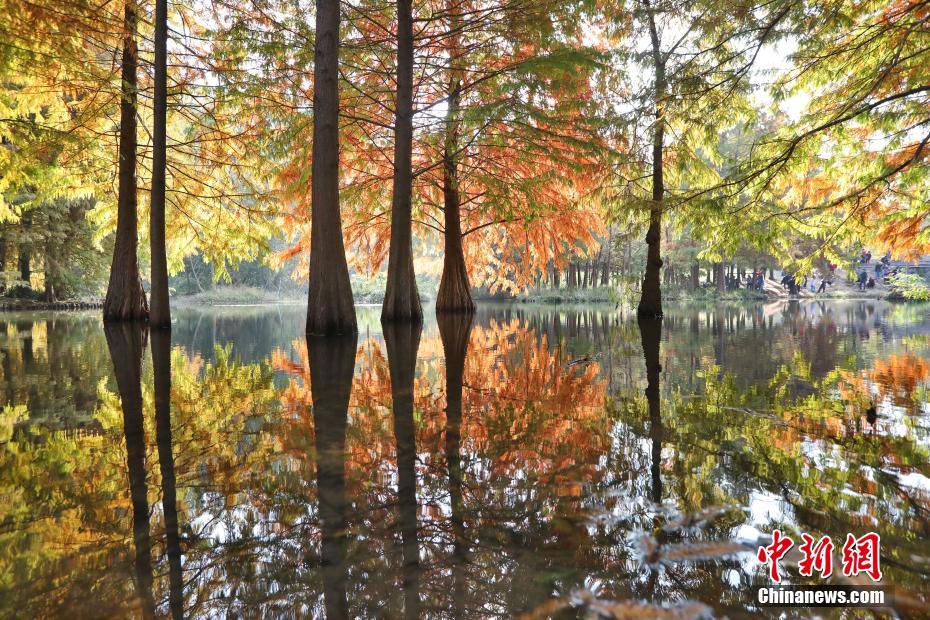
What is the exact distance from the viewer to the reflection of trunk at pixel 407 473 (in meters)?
1.30

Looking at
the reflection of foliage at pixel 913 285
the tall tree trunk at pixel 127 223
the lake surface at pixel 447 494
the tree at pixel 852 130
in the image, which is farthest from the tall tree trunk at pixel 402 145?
the reflection of foliage at pixel 913 285

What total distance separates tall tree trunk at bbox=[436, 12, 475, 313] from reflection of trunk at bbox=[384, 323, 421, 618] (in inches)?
273

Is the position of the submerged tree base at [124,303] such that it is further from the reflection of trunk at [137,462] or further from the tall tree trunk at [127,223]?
the reflection of trunk at [137,462]

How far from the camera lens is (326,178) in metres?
8.54

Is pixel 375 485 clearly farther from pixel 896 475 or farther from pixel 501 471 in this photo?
pixel 896 475

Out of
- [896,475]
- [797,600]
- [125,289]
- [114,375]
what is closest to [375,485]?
[797,600]

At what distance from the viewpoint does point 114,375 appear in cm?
483

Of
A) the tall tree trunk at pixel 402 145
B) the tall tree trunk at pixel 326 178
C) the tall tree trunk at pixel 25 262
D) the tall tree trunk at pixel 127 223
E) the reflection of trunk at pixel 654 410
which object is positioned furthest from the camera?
the tall tree trunk at pixel 25 262

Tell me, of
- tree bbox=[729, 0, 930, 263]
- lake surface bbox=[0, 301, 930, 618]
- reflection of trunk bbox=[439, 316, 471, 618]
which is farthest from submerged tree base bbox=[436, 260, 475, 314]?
lake surface bbox=[0, 301, 930, 618]

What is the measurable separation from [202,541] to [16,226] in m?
25.8

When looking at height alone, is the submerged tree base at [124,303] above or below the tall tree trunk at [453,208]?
below

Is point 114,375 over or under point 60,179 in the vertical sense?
under

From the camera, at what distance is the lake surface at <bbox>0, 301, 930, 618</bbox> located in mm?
1276

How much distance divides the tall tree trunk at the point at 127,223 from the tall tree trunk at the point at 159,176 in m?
1.10
